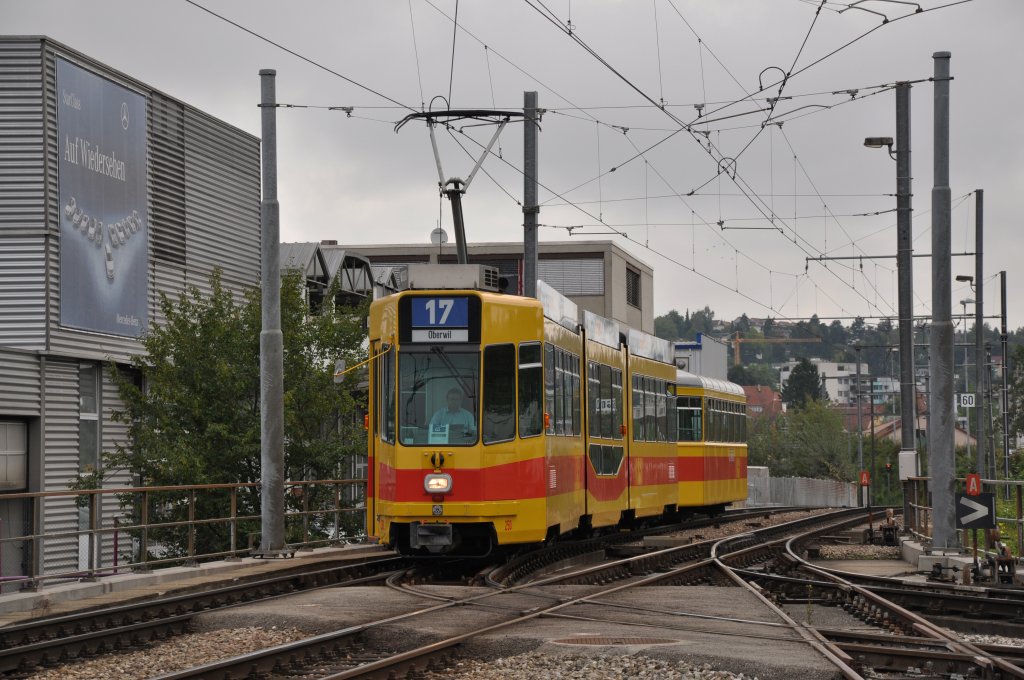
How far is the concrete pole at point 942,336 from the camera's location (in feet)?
60.9

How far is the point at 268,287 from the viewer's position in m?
19.9

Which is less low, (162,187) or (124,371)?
(162,187)

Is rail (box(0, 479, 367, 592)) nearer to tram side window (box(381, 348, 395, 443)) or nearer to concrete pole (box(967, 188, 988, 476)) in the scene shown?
tram side window (box(381, 348, 395, 443))

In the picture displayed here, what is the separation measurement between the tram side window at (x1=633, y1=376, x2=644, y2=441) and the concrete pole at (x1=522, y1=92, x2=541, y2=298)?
2488mm

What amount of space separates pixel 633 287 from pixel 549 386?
61.8m

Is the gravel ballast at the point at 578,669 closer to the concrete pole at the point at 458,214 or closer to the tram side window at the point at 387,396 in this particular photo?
the tram side window at the point at 387,396

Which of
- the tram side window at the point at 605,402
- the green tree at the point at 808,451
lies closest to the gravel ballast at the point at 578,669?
the tram side window at the point at 605,402

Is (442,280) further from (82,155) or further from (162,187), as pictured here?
(162,187)

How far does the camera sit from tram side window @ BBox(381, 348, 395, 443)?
16984 millimetres

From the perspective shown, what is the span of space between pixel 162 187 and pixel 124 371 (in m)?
3.92

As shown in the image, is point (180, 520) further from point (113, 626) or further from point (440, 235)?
point (113, 626)

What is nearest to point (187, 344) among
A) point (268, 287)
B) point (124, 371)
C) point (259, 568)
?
point (124, 371)

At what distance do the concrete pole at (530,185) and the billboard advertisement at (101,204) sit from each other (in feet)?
25.3

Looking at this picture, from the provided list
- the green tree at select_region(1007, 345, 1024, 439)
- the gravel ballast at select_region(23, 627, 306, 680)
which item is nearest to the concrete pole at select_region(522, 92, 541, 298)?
the gravel ballast at select_region(23, 627, 306, 680)
